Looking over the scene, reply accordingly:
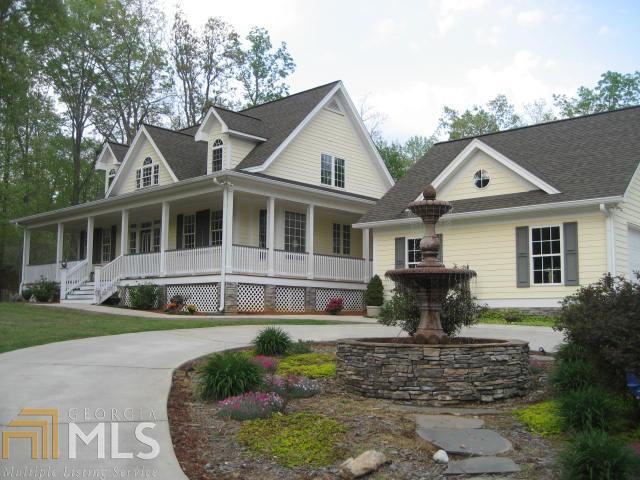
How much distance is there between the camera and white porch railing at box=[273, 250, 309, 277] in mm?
22797

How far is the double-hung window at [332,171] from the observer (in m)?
26.0

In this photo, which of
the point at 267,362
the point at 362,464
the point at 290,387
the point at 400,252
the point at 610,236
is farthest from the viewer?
the point at 400,252

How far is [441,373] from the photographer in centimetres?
825

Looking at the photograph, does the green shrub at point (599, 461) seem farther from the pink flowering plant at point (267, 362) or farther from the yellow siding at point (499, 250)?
the yellow siding at point (499, 250)

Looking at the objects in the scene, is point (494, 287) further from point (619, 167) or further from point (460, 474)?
point (460, 474)

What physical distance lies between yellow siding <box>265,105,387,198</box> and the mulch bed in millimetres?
16255

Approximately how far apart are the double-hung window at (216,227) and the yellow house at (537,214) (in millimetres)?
5399

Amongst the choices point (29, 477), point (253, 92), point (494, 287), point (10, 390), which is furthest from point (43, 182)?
point (29, 477)

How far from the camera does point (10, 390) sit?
7.60 meters

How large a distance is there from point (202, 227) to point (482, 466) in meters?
20.7

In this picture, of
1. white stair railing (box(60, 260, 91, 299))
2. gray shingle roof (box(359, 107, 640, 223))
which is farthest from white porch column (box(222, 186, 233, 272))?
white stair railing (box(60, 260, 91, 299))

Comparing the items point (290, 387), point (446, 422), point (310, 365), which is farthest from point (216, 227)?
point (446, 422)

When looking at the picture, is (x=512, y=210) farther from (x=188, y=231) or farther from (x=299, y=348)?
(x=188, y=231)
